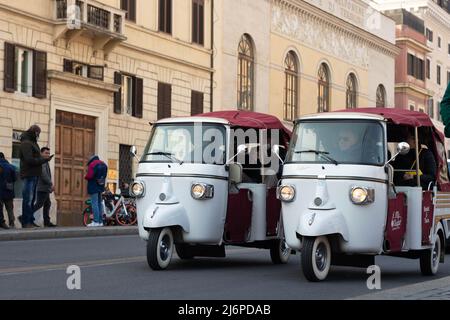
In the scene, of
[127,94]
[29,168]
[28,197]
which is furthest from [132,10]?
[28,197]

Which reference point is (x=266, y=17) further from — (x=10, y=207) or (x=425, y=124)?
(x=425, y=124)

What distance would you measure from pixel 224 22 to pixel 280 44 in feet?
19.2

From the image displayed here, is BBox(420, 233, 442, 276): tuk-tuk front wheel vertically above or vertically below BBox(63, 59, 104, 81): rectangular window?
below

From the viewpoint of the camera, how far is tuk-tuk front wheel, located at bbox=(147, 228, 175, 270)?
12852 mm

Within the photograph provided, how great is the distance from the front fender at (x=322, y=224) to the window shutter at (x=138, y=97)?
79.3 ft

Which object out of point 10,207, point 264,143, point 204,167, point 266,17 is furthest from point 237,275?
point 266,17

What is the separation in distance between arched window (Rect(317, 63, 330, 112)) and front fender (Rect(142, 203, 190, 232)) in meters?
38.4

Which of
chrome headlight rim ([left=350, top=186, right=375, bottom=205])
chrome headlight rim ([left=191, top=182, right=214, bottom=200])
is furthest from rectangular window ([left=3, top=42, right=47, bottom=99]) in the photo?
chrome headlight rim ([left=350, top=186, right=375, bottom=205])

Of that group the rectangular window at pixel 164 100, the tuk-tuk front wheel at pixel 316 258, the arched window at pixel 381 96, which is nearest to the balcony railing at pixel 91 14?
the rectangular window at pixel 164 100

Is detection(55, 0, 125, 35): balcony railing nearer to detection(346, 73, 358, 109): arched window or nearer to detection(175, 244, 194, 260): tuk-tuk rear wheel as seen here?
detection(175, 244, 194, 260): tuk-tuk rear wheel

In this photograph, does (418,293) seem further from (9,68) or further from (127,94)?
(127,94)

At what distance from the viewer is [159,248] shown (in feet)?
42.6

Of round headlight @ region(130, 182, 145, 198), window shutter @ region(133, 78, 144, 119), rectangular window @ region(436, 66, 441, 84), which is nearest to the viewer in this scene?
round headlight @ region(130, 182, 145, 198)

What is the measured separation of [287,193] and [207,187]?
1569 mm
